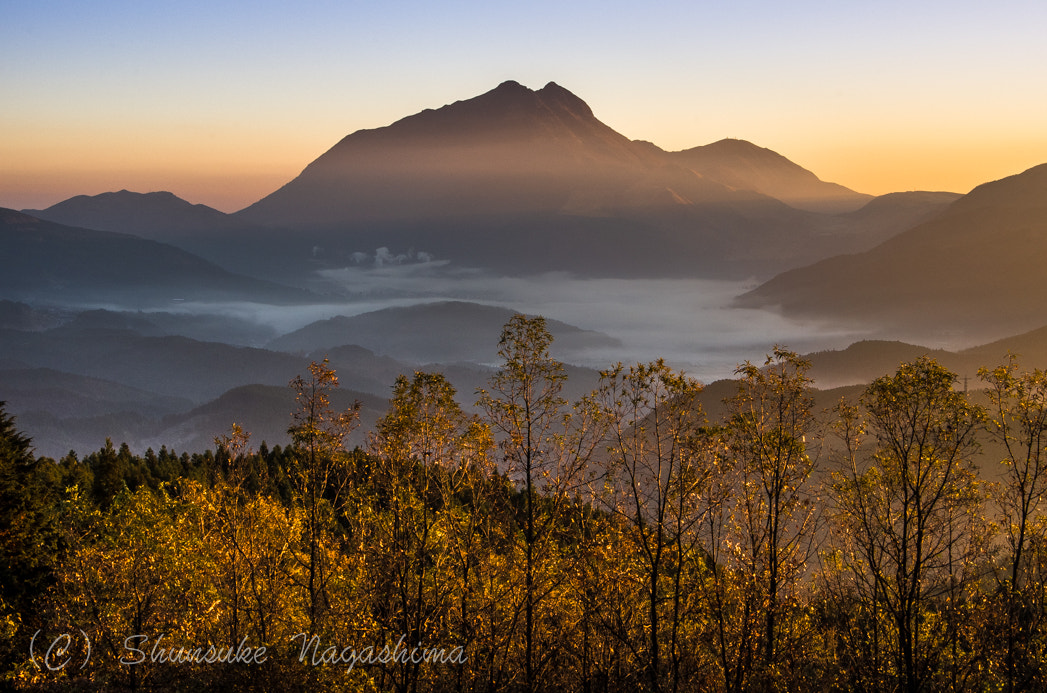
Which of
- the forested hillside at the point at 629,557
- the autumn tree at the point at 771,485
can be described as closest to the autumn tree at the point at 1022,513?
the forested hillside at the point at 629,557

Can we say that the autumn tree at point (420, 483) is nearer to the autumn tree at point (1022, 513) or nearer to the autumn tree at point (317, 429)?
the autumn tree at point (317, 429)

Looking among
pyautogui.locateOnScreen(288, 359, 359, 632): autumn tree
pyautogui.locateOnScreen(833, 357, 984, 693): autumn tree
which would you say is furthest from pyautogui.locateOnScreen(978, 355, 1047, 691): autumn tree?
pyautogui.locateOnScreen(288, 359, 359, 632): autumn tree

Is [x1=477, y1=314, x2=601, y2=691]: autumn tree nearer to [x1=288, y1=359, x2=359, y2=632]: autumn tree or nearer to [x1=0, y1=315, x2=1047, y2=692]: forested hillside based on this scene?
[x1=0, y1=315, x2=1047, y2=692]: forested hillside

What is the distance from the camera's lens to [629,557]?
34062mm

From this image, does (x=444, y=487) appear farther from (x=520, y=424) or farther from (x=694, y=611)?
(x=694, y=611)

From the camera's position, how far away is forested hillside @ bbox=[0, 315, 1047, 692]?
25.4 metres

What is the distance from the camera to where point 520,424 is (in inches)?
1064

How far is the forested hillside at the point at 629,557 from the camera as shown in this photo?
2541 centimetres

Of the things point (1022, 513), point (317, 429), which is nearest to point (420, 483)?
point (317, 429)

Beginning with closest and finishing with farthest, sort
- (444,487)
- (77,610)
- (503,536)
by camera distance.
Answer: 1. (444,487)
2. (503,536)
3. (77,610)

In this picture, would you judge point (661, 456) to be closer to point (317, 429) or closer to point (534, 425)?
point (534, 425)

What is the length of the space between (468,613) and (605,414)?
7.65 m

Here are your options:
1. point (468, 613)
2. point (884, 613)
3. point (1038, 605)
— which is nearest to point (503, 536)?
point (468, 613)

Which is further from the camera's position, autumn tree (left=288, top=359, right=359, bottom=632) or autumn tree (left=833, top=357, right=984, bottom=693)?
autumn tree (left=288, top=359, right=359, bottom=632)
